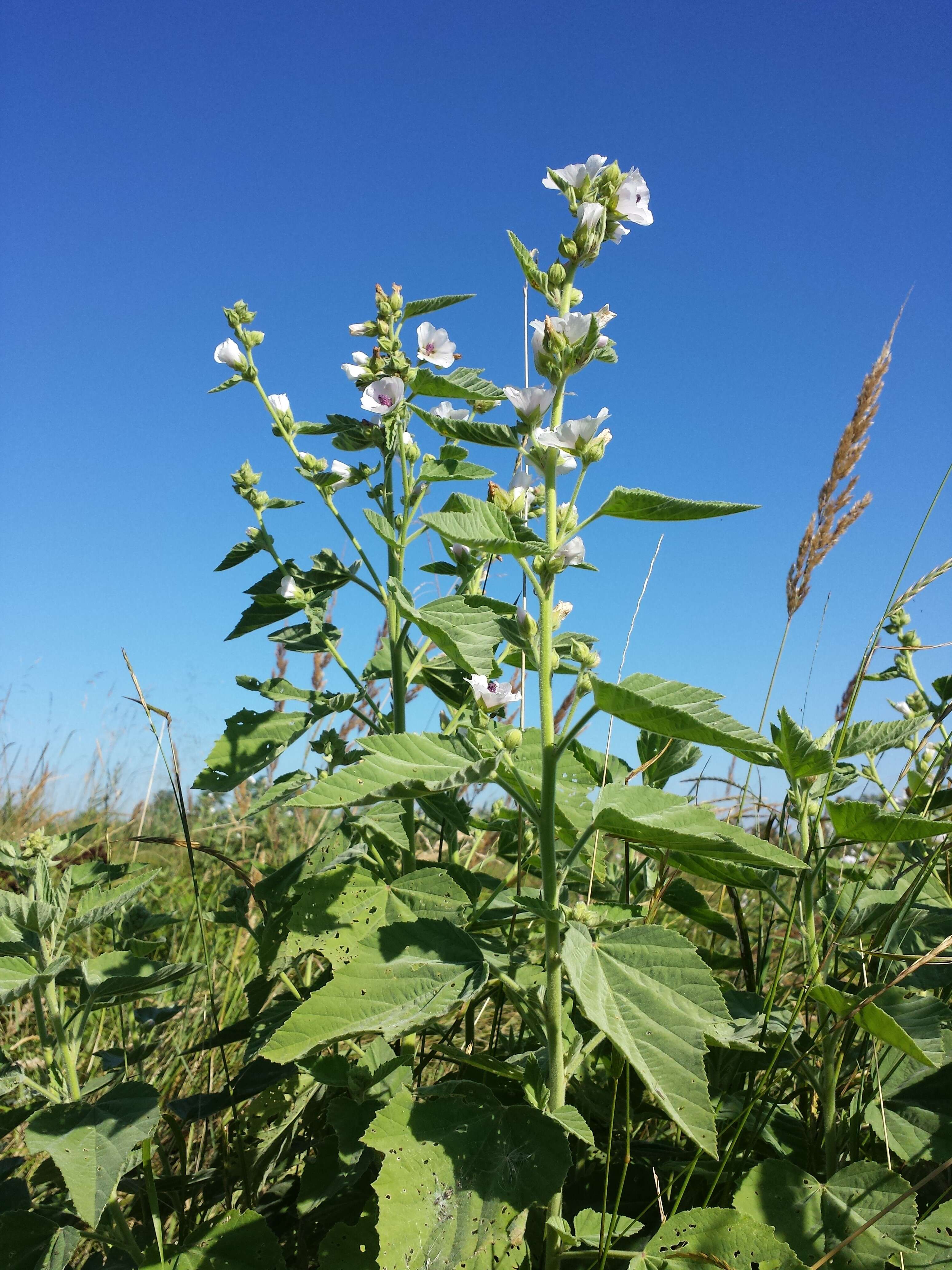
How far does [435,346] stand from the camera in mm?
2387

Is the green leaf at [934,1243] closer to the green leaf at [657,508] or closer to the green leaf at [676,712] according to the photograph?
the green leaf at [676,712]

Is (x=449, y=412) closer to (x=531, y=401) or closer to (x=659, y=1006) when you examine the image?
(x=531, y=401)

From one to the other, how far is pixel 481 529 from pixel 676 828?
23.6 inches

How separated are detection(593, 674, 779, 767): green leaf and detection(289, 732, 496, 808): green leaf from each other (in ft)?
0.77

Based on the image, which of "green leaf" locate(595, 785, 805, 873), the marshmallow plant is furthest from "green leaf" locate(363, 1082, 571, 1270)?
"green leaf" locate(595, 785, 805, 873)

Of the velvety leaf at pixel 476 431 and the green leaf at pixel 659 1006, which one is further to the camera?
the velvety leaf at pixel 476 431

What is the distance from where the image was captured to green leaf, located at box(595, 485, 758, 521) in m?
1.38

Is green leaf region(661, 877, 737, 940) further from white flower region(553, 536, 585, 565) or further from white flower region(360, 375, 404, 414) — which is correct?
white flower region(360, 375, 404, 414)

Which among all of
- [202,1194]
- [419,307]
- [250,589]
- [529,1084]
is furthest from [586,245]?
[202,1194]

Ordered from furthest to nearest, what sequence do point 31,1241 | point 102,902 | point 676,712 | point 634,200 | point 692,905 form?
point 692,905 → point 102,902 → point 634,200 → point 31,1241 → point 676,712

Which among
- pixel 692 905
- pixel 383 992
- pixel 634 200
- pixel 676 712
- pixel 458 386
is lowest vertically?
pixel 383 992

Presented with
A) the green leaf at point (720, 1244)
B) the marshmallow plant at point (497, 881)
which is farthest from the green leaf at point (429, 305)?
the green leaf at point (720, 1244)

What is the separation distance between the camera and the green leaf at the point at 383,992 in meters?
1.31

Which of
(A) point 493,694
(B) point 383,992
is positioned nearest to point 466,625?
(A) point 493,694
